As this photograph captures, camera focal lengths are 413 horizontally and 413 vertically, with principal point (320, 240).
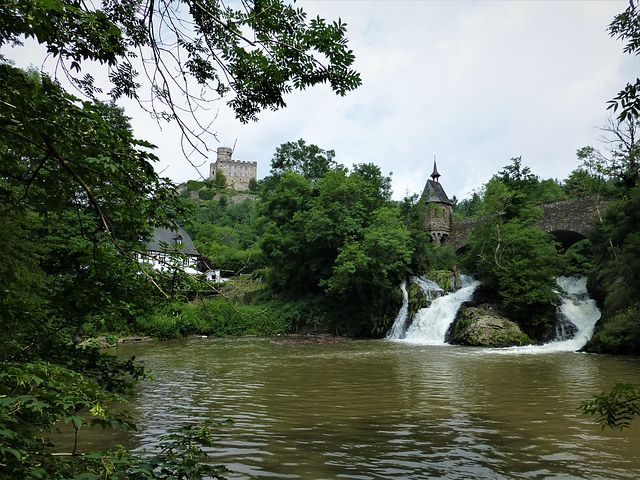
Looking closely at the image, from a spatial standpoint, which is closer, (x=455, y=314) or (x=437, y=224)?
(x=455, y=314)

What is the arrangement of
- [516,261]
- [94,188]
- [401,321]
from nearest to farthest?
[94,188], [516,261], [401,321]

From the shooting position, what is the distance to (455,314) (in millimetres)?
21281

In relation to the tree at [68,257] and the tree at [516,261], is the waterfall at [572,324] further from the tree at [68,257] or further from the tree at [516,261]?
the tree at [68,257]

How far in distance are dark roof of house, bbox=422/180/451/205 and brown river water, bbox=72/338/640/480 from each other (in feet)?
96.2

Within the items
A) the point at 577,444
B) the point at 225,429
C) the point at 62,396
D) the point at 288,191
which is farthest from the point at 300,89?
the point at 288,191

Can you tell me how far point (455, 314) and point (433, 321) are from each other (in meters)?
1.19

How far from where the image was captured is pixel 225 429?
564 cm

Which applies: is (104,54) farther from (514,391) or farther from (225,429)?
(514,391)

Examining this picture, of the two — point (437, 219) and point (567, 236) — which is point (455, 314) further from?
point (437, 219)

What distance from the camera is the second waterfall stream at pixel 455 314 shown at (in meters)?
18.7

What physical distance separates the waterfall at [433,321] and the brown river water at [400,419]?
855 cm

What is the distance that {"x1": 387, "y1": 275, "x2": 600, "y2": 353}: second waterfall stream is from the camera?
61.3 ft

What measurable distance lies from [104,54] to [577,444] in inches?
268

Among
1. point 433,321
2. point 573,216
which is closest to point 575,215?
point 573,216
